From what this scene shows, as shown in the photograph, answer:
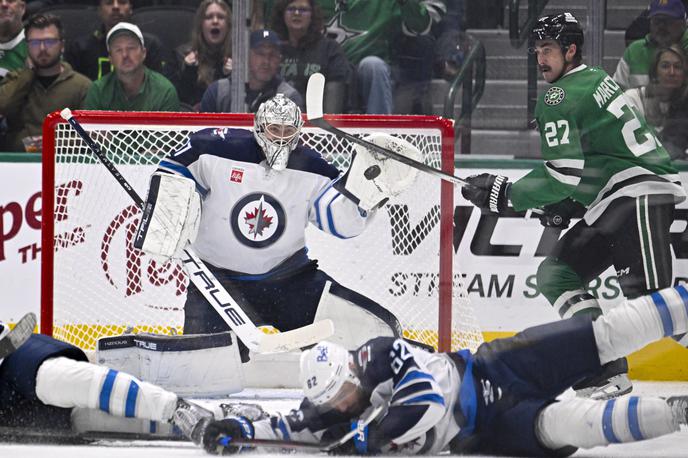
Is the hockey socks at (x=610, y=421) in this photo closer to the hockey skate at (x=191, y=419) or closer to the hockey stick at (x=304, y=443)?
the hockey stick at (x=304, y=443)

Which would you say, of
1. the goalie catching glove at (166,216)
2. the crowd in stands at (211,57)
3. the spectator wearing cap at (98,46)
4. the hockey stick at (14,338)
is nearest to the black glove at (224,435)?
the hockey stick at (14,338)

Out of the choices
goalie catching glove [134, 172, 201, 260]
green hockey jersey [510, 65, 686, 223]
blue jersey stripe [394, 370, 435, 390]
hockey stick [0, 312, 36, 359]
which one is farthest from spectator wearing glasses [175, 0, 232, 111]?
blue jersey stripe [394, 370, 435, 390]

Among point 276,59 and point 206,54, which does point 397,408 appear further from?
point 206,54

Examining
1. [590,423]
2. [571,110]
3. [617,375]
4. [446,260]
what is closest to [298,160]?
[446,260]

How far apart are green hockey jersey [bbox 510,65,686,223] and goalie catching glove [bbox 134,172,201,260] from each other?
1.22 metres

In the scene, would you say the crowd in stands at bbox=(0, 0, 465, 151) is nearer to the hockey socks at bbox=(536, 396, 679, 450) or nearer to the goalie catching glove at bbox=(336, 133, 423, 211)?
the goalie catching glove at bbox=(336, 133, 423, 211)

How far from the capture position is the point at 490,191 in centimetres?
420

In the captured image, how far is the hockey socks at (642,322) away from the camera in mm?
3010

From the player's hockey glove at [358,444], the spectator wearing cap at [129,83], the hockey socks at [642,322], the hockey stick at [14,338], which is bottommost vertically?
the player's hockey glove at [358,444]

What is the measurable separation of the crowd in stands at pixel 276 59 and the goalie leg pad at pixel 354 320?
760mm

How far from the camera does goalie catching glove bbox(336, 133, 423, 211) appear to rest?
411 cm

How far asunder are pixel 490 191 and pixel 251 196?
0.82 metres

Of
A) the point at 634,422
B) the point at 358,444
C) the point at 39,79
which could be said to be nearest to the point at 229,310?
the point at 358,444

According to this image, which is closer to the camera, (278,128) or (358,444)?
(358,444)
